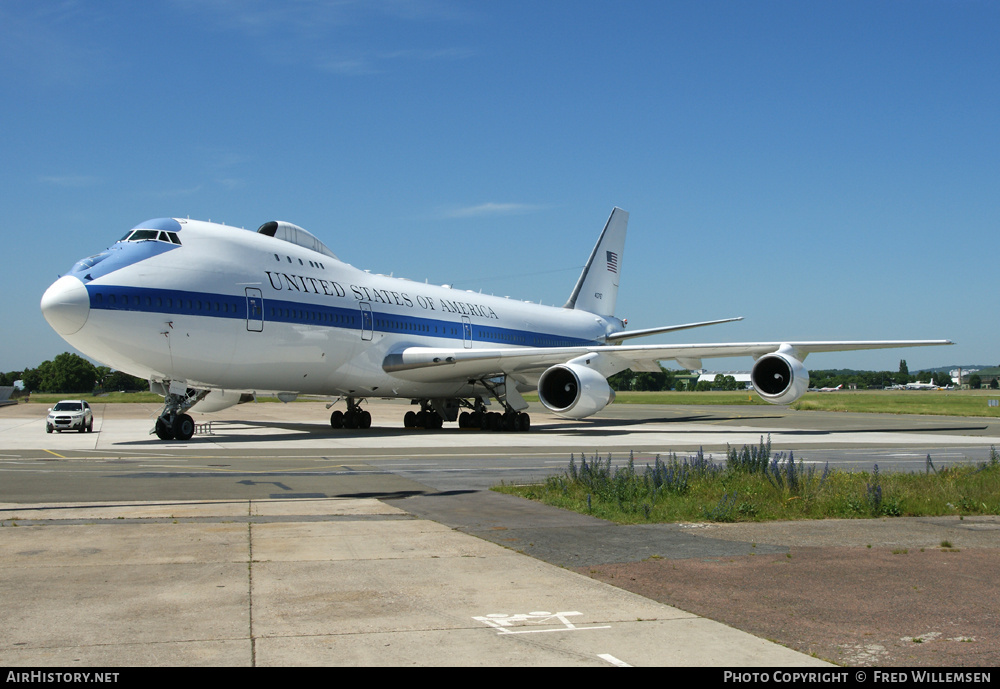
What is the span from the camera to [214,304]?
21.9 metres

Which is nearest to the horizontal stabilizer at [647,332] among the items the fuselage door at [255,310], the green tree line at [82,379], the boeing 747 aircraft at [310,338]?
the boeing 747 aircraft at [310,338]

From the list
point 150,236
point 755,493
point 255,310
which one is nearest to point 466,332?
point 255,310

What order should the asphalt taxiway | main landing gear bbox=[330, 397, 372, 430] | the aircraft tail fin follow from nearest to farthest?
the asphalt taxiway < main landing gear bbox=[330, 397, 372, 430] < the aircraft tail fin

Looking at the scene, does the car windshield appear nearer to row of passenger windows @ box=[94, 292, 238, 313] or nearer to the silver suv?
the silver suv

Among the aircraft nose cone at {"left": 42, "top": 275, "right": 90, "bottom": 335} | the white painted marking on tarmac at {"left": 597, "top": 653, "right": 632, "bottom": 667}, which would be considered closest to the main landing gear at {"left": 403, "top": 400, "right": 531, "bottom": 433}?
the aircraft nose cone at {"left": 42, "top": 275, "right": 90, "bottom": 335}

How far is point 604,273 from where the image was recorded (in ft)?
140

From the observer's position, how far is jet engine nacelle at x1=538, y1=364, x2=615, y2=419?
26.8m

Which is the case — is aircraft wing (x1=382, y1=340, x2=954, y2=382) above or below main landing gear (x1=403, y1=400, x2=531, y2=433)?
above

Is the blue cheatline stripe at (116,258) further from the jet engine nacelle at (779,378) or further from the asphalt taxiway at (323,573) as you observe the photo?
the jet engine nacelle at (779,378)

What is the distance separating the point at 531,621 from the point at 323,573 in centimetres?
206

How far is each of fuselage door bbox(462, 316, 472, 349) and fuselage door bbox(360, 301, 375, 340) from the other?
5.49 m

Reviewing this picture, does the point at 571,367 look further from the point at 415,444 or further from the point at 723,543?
the point at 723,543

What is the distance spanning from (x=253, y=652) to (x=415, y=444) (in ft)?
→ 57.8

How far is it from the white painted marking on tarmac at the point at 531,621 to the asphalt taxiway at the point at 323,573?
0.08 feet
